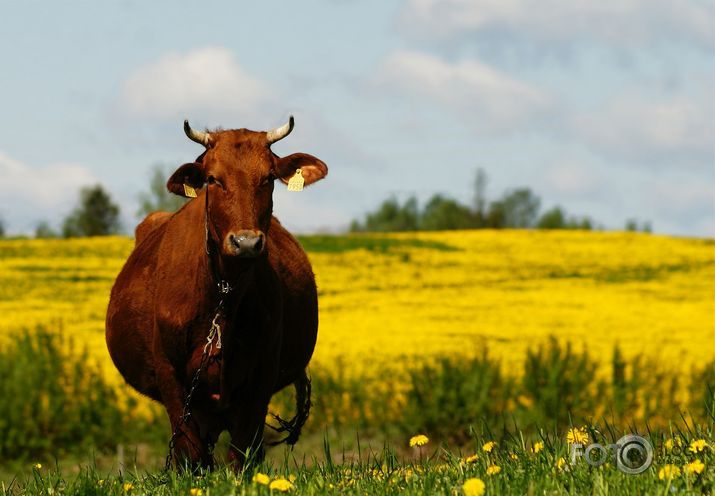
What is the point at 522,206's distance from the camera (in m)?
111

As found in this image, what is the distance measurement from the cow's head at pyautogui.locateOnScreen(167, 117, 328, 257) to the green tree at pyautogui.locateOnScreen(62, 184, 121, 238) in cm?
7203

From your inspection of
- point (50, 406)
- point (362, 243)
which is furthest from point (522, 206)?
point (50, 406)

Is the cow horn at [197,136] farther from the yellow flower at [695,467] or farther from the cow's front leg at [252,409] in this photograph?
the yellow flower at [695,467]

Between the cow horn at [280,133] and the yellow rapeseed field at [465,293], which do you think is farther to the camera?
the yellow rapeseed field at [465,293]

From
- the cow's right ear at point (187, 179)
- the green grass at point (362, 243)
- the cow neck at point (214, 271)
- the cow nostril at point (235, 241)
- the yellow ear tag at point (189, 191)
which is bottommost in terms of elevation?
the green grass at point (362, 243)

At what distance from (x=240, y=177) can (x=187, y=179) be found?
1.82ft

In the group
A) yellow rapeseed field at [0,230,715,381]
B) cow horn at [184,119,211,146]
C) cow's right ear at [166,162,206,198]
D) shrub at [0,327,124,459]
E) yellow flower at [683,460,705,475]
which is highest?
cow horn at [184,119,211,146]

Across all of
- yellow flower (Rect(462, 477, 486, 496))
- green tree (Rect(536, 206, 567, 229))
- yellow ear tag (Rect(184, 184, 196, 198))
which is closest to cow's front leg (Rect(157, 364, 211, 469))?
yellow ear tag (Rect(184, 184, 196, 198))

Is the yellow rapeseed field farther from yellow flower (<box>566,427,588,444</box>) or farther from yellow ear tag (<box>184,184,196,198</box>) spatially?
yellow flower (<box>566,427,588,444</box>)

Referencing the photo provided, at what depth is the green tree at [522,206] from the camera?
110 m

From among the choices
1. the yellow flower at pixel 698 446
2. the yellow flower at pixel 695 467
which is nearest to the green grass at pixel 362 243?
the yellow flower at pixel 698 446

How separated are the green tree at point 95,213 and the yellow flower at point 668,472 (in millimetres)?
74491

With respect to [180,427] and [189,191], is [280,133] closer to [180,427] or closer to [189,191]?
[189,191]

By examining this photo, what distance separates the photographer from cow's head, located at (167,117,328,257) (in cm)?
645
